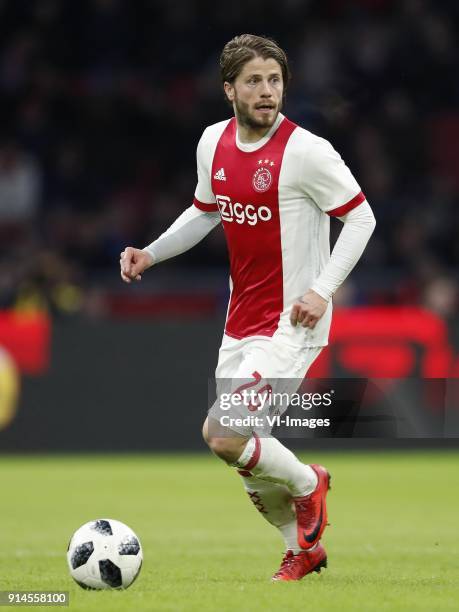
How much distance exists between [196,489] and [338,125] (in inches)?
244

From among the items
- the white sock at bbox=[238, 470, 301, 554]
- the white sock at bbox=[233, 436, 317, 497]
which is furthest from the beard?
the white sock at bbox=[238, 470, 301, 554]

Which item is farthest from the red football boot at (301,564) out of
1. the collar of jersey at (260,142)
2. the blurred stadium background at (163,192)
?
the blurred stadium background at (163,192)

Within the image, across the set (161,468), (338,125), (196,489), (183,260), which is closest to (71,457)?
(161,468)

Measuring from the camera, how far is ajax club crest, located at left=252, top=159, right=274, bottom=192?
619 centimetres

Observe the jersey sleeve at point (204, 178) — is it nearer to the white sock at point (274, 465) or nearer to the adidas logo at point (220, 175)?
the adidas logo at point (220, 175)

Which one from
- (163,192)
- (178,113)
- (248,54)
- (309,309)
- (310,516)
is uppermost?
(178,113)

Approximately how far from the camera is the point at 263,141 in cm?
627

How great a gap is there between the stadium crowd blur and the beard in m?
8.77

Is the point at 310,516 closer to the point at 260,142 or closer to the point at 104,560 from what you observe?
the point at 104,560

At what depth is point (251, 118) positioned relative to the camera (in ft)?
20.3

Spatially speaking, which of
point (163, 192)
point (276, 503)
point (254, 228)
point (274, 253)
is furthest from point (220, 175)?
point (163, 192)

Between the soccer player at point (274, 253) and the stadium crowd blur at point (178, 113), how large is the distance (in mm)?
8627

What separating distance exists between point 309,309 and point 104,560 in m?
1.34

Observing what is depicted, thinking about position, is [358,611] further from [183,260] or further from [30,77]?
[30,77]
